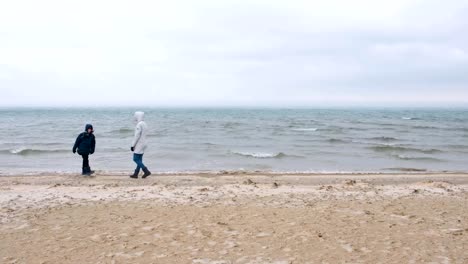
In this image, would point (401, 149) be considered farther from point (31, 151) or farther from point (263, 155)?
point (31, 151)

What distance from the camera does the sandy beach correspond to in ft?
15.9

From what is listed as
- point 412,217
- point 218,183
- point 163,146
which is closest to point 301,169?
point 218,183

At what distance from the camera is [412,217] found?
6.62m

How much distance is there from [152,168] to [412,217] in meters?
9.86

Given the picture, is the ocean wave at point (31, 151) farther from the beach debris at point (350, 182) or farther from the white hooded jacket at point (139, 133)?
the beach debris at point (350, 182)

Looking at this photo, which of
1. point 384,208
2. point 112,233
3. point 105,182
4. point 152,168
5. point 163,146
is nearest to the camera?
point 112,233

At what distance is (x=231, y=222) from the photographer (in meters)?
6.22

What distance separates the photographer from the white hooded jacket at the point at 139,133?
34.0 feet

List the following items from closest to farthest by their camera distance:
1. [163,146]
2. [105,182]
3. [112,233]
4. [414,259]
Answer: [414,259] → [112,233] → [105,182] → [163,146]

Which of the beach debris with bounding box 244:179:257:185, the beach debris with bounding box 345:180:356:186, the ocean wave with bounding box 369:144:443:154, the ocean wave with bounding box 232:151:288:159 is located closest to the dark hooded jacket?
the beach debris with bounding box 244:179:257:185

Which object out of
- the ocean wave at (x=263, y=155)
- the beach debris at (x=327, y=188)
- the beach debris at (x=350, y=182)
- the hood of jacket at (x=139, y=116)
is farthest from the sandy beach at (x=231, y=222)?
the ocean wave at (x=263, y=155)

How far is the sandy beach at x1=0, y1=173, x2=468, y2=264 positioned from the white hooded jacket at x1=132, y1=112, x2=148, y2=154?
105 centimetres

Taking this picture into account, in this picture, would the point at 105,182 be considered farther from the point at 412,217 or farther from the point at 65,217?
the point at 412,217

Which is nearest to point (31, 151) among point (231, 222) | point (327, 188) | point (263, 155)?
point (263, 155)
